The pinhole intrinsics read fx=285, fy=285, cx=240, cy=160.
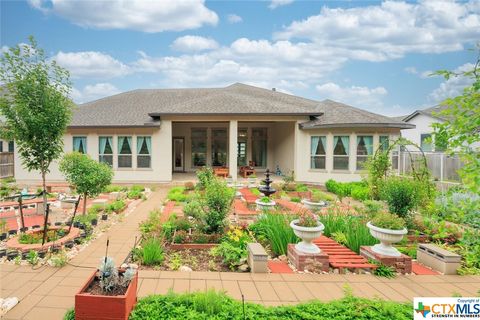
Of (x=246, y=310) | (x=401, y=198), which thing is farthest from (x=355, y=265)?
(x=401, y=198)

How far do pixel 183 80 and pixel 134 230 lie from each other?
3165cm

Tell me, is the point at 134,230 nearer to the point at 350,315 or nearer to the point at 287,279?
the point at 287,279

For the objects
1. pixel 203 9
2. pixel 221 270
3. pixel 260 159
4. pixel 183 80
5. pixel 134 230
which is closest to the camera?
pixel 221 270

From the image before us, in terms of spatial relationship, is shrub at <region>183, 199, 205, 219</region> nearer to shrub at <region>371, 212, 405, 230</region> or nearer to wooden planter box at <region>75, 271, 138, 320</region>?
wooden planter box at <region>75, 271, 138, 320</region>

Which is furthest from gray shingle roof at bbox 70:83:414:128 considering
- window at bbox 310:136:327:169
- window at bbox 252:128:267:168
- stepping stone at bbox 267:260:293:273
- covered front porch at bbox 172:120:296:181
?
stepping stone at bbox 267:260:293:273

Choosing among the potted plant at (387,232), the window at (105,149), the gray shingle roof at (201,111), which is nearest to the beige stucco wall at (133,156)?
the window at (105,149)

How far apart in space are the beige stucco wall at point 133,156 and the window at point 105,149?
191 mm

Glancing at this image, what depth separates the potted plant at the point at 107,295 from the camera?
3.29m

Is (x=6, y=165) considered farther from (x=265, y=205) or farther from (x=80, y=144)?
(x=265, y=205)

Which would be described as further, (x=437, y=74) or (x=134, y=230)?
(x=134, y=230)

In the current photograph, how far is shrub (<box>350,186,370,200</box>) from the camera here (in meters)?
12.2

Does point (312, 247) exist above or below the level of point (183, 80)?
below

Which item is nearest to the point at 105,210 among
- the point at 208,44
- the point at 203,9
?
the point at 203,9

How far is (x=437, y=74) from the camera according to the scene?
242 centimetres
